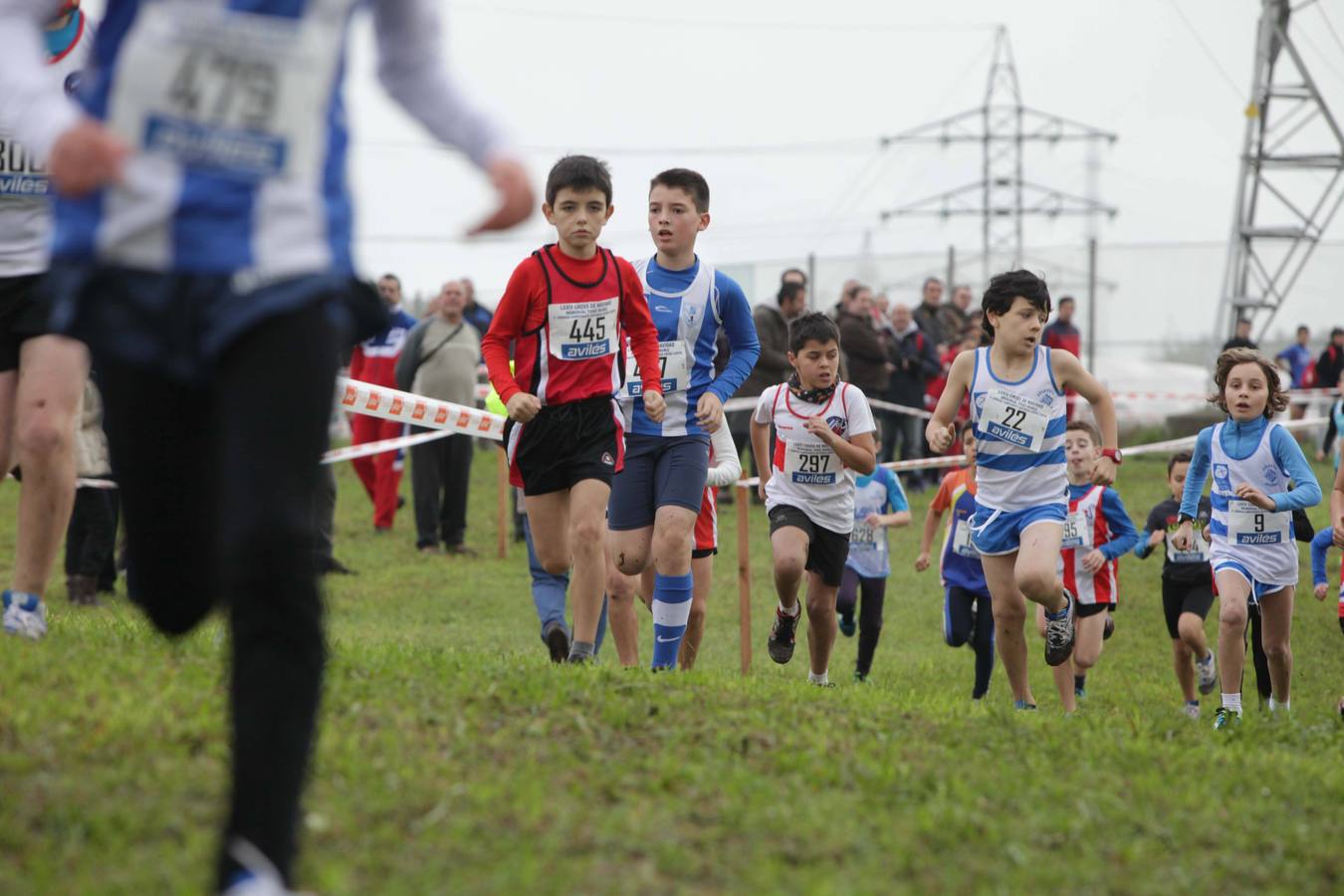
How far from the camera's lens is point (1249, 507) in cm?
927

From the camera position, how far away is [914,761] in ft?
17.8

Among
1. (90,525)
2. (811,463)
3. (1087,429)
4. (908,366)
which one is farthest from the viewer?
(908,366)

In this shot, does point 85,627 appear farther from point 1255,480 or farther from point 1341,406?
point 1341,406

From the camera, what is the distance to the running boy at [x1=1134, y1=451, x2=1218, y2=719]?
34.4ft

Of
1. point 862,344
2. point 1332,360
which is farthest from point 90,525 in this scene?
point 1332,360

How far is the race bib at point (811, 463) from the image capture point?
9.38 m

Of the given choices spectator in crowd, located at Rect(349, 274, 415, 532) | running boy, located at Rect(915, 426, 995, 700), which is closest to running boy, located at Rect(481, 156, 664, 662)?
running boy, located at Rect(915, 426, 995, 700)

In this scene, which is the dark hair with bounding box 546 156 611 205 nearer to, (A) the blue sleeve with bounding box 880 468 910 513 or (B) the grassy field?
(B) the grassy field

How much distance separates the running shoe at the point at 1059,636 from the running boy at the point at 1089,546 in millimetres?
1761

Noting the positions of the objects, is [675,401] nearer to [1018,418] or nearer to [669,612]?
[669,612]

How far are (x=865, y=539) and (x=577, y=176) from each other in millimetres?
4708

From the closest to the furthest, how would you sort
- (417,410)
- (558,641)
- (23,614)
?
(23,614) < (558,641) < (417,410)

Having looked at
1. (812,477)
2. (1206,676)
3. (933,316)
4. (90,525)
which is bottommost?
(1206,676)

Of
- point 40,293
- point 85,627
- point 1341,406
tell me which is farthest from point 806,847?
point 1341,406
